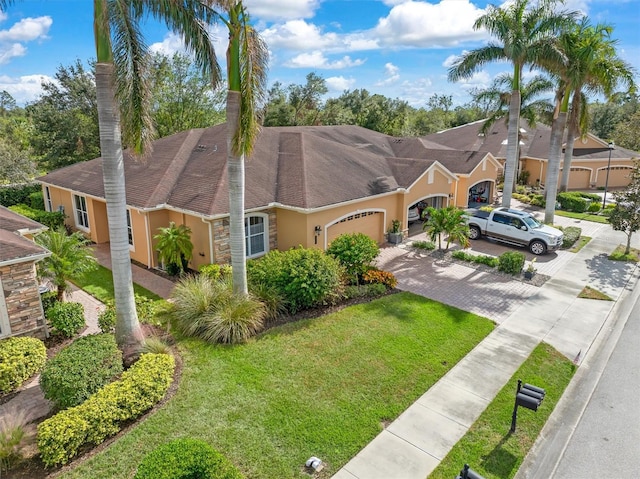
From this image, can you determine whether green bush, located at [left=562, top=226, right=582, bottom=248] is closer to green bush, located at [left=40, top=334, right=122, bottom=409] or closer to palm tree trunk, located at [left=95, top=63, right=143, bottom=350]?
palm tree trunk, located at [left=95, top=63, right=143, bottom=350]

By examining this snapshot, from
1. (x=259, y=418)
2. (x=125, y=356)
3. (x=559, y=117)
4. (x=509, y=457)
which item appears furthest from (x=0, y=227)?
(x=559, y=117)

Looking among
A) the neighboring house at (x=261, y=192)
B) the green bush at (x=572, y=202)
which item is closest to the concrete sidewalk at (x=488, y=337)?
the neighboring house at (x=261, y=192)

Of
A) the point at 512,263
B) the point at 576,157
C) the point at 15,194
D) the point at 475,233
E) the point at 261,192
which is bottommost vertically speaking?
the point at 512,263

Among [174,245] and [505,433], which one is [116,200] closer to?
[174,245]

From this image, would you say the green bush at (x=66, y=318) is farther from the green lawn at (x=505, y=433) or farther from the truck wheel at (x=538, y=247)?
the truck wheel at (x=538, y=247)

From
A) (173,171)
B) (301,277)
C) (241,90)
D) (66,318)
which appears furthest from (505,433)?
(173,171)

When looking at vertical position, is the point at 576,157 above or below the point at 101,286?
above

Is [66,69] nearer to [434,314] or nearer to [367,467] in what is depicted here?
[434,314]

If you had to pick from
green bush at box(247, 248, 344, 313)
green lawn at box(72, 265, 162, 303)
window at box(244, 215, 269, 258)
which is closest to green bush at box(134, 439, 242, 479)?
green bush at box(247, 248, 344, 313)
